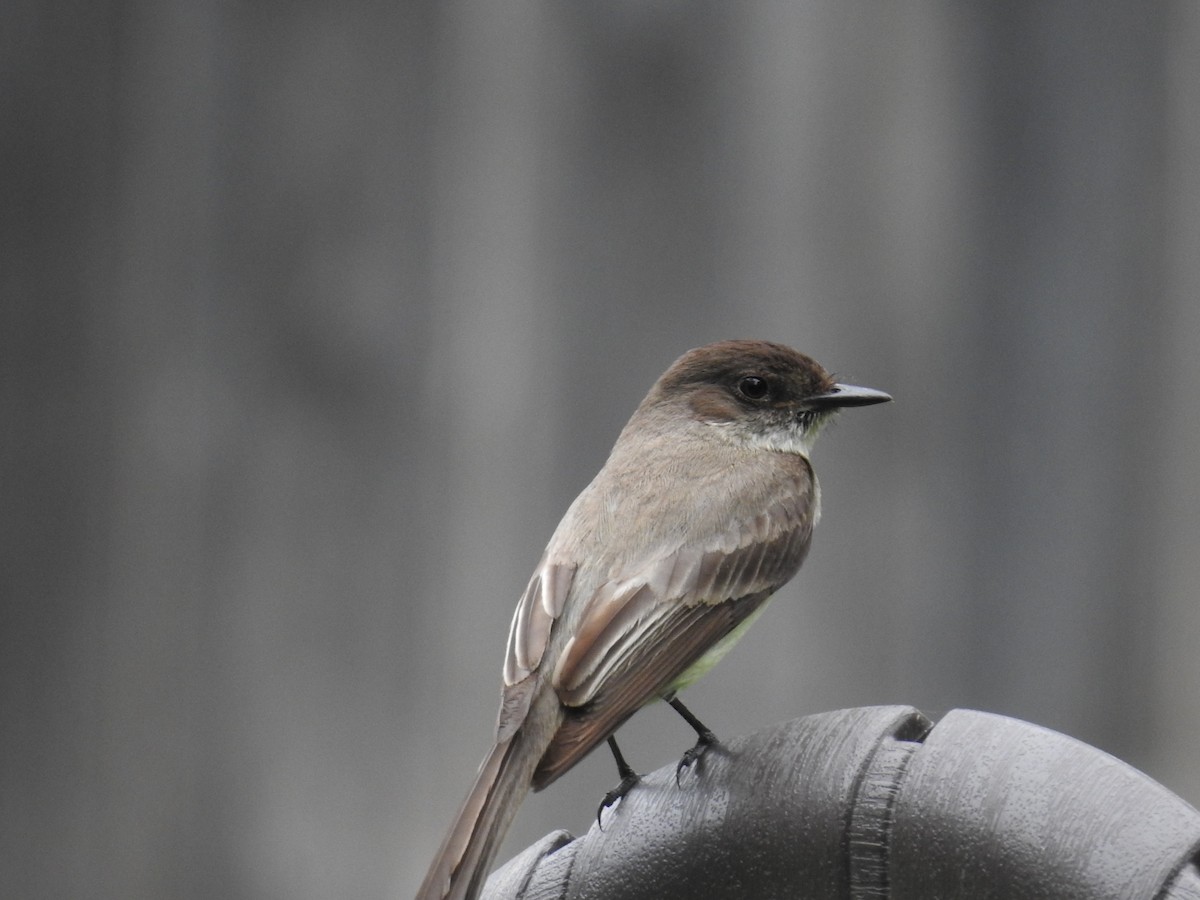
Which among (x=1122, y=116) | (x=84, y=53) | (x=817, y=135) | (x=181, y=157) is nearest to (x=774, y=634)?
(x=817, y=135)

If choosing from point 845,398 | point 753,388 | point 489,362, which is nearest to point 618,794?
point 845,398

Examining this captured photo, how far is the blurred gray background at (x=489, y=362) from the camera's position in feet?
13.5

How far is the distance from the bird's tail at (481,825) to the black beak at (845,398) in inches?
55.6

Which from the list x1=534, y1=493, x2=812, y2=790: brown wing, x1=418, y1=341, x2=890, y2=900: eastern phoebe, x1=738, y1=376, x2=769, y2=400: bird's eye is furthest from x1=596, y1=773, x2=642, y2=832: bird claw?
x1=738, y1=376, x2=769, y2=400: bird's eye

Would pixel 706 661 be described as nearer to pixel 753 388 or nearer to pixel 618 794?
pixel 618 794

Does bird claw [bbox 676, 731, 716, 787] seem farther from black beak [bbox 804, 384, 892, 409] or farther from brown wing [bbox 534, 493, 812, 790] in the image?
black beak [bbox 804, 384, 892, 409]

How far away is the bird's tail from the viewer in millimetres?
2217

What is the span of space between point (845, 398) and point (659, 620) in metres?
0.99

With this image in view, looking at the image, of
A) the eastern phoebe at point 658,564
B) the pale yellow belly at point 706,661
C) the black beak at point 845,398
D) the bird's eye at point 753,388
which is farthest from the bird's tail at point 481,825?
the bird's eye at point 753,388

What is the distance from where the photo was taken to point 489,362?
4.18 m

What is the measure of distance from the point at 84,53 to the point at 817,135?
1.76m

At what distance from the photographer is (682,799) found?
8.26 feet

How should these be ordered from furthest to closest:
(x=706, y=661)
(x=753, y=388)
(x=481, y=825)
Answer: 1. (x=753, y=388)
2. (x=706, y=661)
3. (x=481, y=825)

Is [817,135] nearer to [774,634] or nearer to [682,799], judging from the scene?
[774,634]
